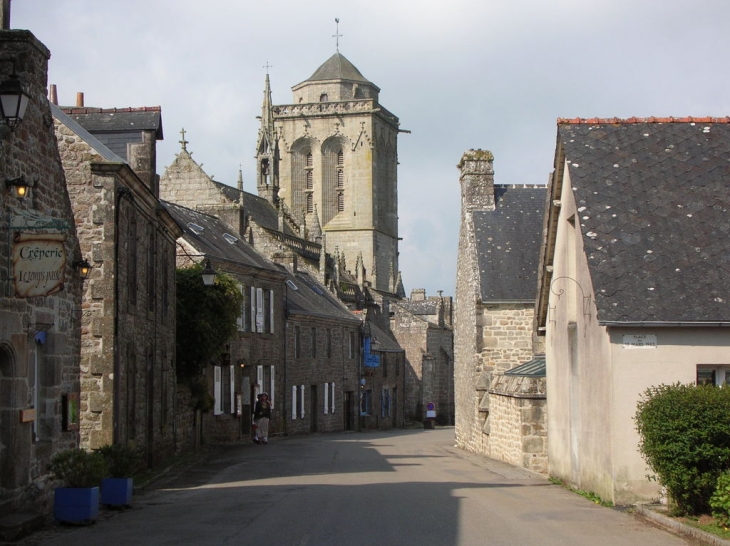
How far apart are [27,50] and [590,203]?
816 centimetres

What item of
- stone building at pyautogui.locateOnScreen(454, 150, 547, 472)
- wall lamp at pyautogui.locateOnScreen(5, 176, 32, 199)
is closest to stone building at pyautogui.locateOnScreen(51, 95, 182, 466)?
wall lamp at pyautogui.locateOnScreen(5, 176, 32, 199)

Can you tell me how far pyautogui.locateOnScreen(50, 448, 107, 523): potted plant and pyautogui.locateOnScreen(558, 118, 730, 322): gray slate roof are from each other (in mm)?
6869

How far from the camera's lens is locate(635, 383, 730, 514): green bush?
12086 mm

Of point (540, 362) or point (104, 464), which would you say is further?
point (540, 362)

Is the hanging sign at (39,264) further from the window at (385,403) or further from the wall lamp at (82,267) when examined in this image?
the window at (385,403)

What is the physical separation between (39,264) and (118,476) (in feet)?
14.3

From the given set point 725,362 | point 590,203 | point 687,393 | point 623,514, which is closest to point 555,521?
point 623,514

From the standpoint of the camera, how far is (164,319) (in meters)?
25.4

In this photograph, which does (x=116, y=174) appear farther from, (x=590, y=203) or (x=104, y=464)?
(x=590, y=203)

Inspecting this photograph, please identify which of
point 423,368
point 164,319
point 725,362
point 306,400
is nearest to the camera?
point 725,362

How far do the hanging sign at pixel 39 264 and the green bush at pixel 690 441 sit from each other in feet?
22.9

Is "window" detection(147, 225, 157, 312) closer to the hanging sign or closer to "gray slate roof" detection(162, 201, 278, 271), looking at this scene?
"gray slate roof" detection(162, 201, 278, 271)

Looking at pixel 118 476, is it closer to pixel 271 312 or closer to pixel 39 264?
pixel 39 264

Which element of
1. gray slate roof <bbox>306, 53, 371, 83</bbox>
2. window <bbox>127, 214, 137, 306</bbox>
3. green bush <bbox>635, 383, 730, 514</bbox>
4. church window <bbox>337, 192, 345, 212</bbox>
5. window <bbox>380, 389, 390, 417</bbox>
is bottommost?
window <bbox>380, 389, 390, 417</bbox>
